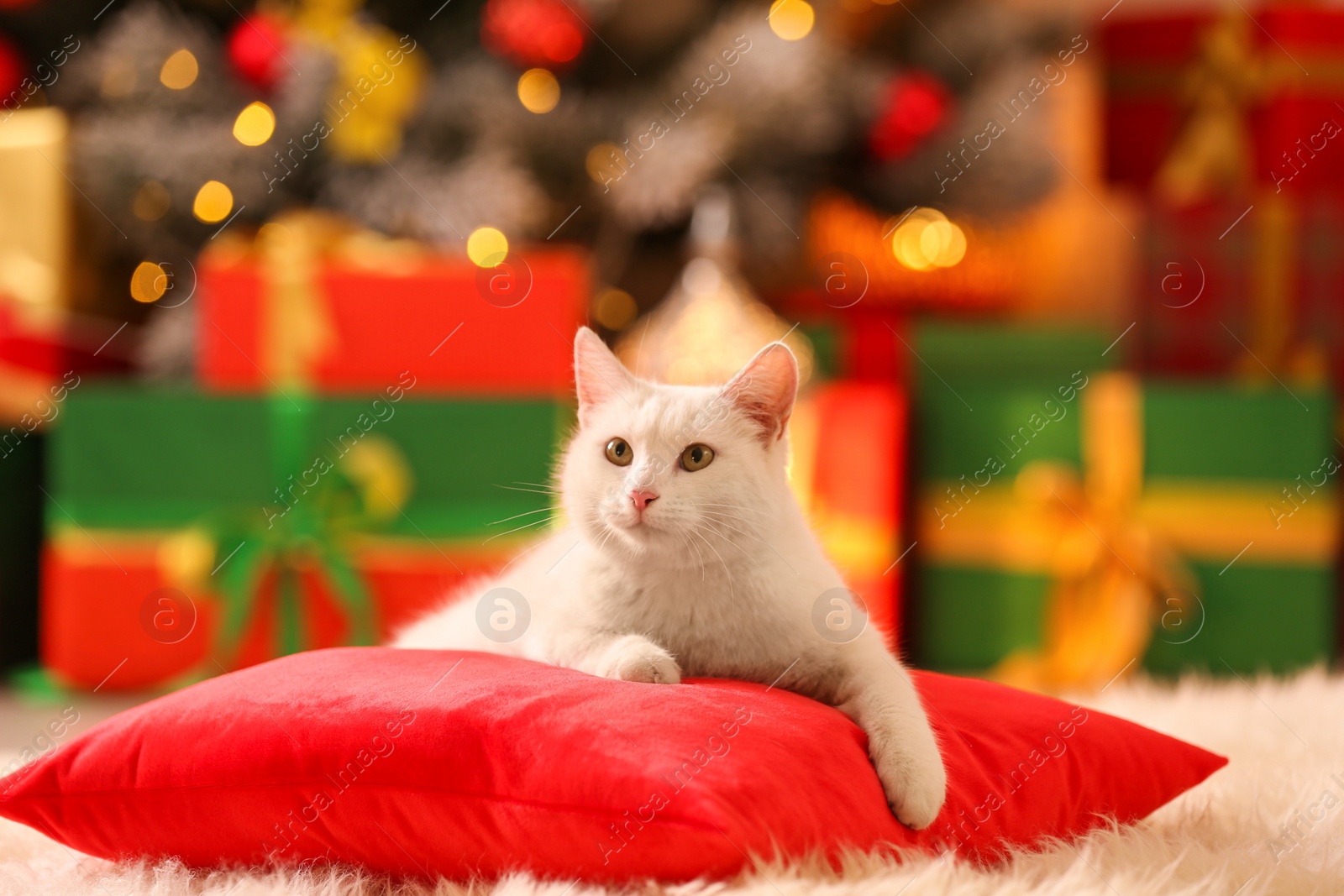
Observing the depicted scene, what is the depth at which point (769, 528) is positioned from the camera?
0.79 meters

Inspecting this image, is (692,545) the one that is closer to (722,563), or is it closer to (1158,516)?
(722,563)

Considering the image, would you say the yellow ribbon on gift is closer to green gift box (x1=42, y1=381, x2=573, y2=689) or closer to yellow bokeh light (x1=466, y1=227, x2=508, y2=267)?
green gift box (x1=42, y1=381, x2=573, y2=689)

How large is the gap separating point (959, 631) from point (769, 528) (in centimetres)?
102

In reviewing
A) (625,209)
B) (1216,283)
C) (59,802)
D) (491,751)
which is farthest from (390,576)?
(1216,283)

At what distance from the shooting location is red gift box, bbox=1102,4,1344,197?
2076 mm

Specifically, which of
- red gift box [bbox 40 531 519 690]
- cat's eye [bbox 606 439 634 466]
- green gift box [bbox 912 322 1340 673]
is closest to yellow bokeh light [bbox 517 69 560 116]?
red gift box [bbox 40 531 519 690]

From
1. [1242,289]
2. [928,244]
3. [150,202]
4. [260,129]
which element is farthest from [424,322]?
[1242,289]

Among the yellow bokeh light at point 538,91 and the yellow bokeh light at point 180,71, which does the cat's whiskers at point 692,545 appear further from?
the yellow bokeh light at point 180,71

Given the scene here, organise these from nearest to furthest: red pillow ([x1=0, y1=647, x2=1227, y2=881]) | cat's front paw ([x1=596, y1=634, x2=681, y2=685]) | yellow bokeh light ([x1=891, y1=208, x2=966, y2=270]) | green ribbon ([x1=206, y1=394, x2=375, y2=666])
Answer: red pillow ([x1=0, y1=647, x2=1227, y2=881])
cat's front paw ([x1=596, y1=634, x2=681, y2=685])
green ribbon ([x1=206, y1=394, x2=375, y2=666])
yellow bokeh light ([x1=891, y1=208, x2=966, y2=270])

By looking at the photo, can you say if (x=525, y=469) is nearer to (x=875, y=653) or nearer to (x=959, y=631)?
(x=959, y=631)

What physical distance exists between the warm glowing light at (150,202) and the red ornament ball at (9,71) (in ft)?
1.03

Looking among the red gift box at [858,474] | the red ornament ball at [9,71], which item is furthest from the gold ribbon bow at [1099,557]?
the red ornament ball at [9,71]

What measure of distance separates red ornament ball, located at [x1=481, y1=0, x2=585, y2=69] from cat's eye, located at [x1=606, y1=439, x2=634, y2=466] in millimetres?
1081

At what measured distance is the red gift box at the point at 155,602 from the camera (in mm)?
1531
